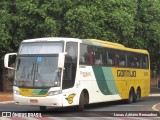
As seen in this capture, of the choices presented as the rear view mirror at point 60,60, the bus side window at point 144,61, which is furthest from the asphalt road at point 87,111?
the bus side window at point 144,61

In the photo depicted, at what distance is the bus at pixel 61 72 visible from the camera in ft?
61.8

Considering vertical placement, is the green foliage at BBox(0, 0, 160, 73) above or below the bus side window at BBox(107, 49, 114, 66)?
above

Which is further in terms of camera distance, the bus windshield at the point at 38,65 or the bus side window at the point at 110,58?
the bus side window at the point at 110,58

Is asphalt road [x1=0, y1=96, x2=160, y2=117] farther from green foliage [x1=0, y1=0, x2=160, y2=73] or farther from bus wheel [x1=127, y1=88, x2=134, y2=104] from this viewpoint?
green foliage [x1=0, y1=0, x2=160, y2=73]

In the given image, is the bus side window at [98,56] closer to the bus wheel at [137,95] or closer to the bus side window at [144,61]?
the bus wheel at [137,95]

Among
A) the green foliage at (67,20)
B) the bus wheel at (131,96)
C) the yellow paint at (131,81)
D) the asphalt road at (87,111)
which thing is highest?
the green foliage at (67,20)

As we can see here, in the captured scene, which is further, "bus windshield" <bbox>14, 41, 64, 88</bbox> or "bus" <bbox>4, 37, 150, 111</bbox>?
"bus windshield" <bbox>14, 41, 64, 88</bbox>

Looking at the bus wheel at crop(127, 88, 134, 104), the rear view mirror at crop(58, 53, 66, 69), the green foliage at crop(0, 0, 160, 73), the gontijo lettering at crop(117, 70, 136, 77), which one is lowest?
the bus wheel at crop(127, 88, 134, 104)

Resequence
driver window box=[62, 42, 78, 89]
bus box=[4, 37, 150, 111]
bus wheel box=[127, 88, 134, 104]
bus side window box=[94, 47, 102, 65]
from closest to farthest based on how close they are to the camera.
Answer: bus box=[4, 37, 150, 111] → driver window box=[62, 42, 78, 89] → bus side window box=[94, 47, 102, 65] → bus wheel box=[127, 88, 134, 104]

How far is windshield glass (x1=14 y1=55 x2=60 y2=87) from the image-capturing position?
1892 cm

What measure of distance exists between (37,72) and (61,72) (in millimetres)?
1024

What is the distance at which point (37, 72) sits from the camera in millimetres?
19125

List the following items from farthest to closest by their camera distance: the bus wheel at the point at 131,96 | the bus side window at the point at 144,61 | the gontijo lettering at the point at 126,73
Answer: the bus side window at the point at 144,61
the bus wheel at the point at 131,96
the gontijo lettering at the point at 126,73

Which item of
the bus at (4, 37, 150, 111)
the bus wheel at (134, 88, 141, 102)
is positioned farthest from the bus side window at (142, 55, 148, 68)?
the bus at (4, 37, 150, 111)
